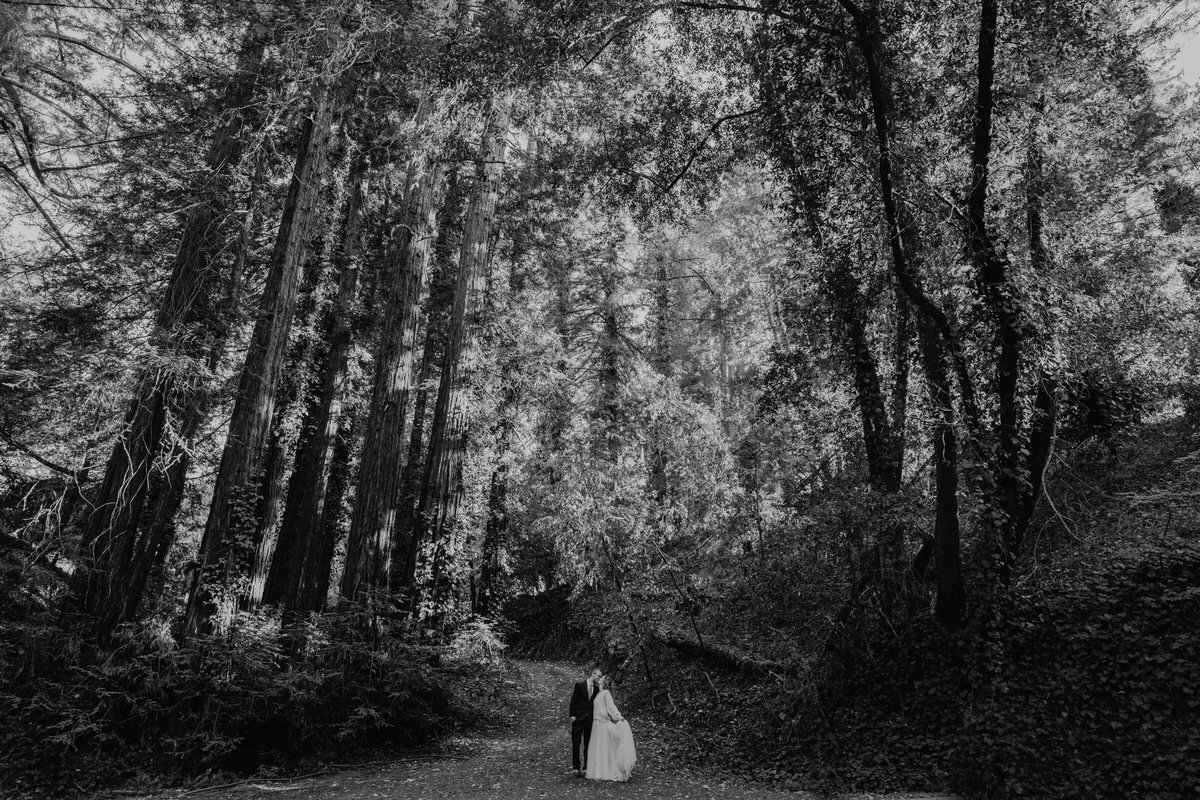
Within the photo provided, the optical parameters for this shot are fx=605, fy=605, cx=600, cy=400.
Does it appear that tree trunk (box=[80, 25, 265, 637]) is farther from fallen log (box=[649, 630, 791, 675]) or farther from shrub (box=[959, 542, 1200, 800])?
shrub (box=[959, 542, 1200, 800])

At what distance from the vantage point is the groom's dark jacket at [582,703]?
26.2 ft

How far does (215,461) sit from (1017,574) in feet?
50.6

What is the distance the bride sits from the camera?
25.1 feet

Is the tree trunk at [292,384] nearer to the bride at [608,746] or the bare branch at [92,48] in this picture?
the bare branch at [92,48]

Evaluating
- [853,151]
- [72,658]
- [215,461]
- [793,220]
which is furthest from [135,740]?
[853,151]

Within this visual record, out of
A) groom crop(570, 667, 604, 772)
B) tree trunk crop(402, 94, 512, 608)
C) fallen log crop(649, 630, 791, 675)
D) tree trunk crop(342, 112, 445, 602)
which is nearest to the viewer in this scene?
groom crop(570, 667, 604, 772)

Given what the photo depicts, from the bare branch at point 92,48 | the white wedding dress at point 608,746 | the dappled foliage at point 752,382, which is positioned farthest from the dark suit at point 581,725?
the bare branch at point 92,48

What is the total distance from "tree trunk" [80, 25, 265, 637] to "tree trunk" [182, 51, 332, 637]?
0.68 m

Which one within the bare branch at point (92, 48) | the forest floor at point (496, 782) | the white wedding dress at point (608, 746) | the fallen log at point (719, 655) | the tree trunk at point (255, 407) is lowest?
the forest floor at point (496, 782)

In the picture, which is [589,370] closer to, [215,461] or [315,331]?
[315,331]

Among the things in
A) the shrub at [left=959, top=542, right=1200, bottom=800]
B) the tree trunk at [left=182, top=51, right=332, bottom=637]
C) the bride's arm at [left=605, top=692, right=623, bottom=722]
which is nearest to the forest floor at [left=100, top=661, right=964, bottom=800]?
the bride's arm at [left=605, top=692, right=623, bottom=722]

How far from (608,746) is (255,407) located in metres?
6.72

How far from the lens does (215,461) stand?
13.8 m

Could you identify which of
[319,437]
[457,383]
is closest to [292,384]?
[319,437]
